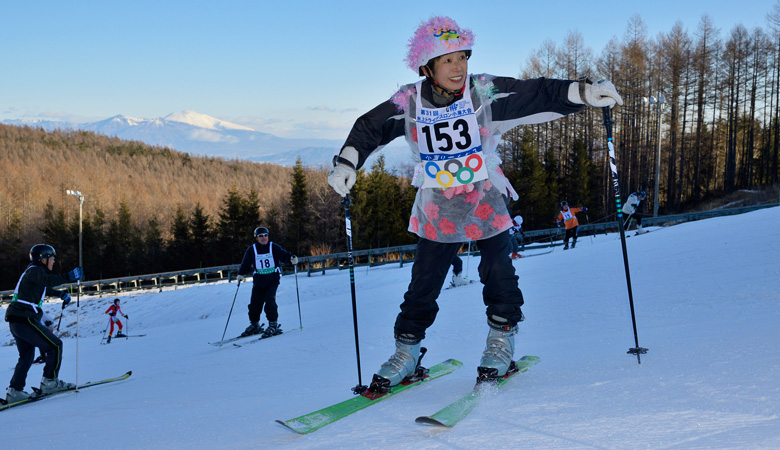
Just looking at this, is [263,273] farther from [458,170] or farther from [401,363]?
[458,170]

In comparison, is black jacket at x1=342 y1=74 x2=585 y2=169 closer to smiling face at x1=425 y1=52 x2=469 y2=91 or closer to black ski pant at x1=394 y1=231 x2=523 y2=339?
smiling face at x1=425 y1=52 x2=469 y2=91

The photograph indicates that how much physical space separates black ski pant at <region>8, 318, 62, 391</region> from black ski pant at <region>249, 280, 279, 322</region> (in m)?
3.74

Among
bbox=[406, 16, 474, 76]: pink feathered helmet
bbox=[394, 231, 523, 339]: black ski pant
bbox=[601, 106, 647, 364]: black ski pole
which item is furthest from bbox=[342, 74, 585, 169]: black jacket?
bbox=[394, 231, 523, 339]: black ski pant

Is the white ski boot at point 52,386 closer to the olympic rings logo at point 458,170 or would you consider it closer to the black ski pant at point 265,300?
the black ski pant at point 265,300

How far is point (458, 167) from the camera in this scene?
11.0 feet

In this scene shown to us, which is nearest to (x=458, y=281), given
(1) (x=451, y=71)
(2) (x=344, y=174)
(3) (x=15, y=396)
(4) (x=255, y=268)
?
(4) (x=255, y=268)

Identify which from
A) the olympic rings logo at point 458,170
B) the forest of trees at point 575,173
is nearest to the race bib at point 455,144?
the olympic rings logo at point 458,170

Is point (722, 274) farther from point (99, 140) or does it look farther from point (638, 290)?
point (99, 140)

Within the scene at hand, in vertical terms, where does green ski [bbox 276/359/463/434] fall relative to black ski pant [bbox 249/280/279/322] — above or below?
above

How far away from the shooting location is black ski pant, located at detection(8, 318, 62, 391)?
23.1ft

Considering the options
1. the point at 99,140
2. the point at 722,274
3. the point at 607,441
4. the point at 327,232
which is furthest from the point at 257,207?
the point at 99,140

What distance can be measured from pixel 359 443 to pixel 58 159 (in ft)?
398

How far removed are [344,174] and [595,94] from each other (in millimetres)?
1573

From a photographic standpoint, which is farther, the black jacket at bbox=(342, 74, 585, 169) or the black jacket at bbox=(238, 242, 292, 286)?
the black jacket at bbox=(238, 242, 292, 286)
